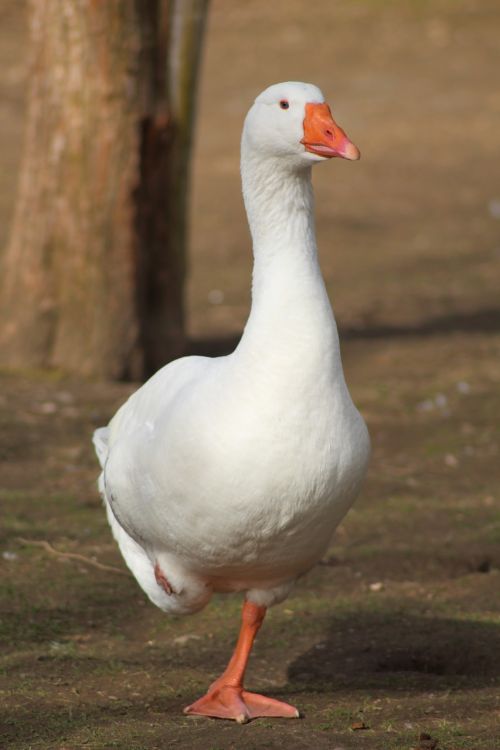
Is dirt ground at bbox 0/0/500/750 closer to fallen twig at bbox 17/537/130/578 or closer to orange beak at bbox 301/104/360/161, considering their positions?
fallen twig at bbox 17/537/130/578

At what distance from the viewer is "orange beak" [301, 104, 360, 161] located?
146 inches

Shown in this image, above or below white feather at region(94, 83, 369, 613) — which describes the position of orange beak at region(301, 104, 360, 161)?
above

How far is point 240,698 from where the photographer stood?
13.9 feet

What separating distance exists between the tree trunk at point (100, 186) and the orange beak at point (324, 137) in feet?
14.5

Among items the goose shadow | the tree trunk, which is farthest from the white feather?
the tree trunk

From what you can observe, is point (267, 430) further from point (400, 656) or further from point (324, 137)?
point (400, 656)

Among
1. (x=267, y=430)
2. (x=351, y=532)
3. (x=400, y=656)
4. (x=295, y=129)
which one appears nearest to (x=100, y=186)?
(x=351, y=532)

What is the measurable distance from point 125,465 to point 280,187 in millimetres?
1052

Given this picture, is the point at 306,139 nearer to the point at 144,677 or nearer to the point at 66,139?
the point at 144,677

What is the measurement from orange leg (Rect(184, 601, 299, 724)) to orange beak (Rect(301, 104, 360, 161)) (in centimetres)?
155

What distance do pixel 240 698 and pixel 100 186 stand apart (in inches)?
180

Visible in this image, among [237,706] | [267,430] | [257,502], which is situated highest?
[267,430]

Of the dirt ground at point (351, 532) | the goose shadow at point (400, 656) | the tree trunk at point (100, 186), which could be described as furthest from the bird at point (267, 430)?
the tree trunk at point (100, 186)

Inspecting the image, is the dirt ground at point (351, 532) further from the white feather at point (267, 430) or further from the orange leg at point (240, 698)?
the white feather at point (267, 430)
